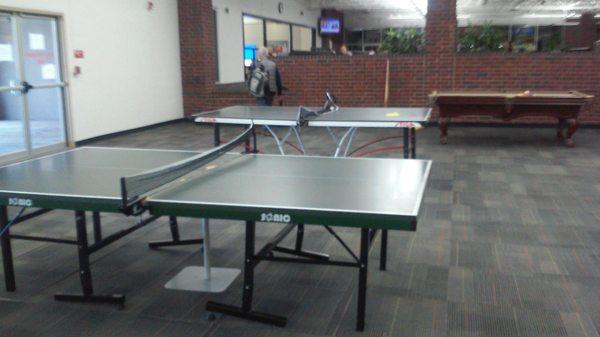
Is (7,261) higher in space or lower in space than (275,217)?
lower

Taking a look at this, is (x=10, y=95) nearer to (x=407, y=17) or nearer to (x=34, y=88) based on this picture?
(x=34, y=88)

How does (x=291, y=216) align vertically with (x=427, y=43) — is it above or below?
below

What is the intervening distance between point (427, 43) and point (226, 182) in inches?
340

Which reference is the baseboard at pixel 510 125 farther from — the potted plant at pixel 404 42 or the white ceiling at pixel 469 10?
the white ceiling at pixel 469 10

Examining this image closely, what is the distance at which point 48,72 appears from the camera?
8430mm

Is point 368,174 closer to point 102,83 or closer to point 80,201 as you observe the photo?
point 80,201

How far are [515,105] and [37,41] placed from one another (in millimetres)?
6861

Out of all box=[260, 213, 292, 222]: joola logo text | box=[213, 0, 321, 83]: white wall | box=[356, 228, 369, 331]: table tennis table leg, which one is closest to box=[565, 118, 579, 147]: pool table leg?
box=[356, 228, 369, 331]: table tennis table leg

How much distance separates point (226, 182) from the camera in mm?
3010

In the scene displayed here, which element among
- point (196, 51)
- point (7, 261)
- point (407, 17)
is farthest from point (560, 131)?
point (407, 17)

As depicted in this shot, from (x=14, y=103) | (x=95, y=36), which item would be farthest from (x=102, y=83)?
(x=14, y=103)

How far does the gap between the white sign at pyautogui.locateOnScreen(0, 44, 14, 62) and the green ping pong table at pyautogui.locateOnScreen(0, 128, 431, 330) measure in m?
4.50

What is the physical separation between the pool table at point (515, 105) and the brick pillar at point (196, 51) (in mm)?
4938

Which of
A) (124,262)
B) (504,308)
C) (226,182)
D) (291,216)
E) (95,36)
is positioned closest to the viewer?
(291,216)
